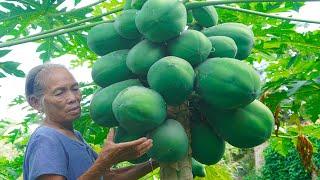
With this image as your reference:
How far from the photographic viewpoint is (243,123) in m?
1.89

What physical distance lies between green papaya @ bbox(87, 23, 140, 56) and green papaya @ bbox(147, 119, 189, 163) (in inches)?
20.1

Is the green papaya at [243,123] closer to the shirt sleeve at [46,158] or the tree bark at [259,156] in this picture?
the shirt sleeve at [46,158]

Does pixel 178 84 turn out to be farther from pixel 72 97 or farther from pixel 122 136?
pixel 72 97

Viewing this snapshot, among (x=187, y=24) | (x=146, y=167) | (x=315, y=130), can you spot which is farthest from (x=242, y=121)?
(x=315, y=130)

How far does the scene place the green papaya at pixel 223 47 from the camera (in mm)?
1982

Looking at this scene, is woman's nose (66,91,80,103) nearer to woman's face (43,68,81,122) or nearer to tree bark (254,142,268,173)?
woman's face (43,68,81,122)

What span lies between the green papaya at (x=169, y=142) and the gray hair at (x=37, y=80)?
1029mm

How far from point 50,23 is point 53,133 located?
0.98 meters

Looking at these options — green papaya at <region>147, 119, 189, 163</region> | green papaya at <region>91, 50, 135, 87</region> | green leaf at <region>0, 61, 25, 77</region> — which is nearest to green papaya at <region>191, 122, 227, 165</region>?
green papaya at <region>147, 119, 189, 163</region>

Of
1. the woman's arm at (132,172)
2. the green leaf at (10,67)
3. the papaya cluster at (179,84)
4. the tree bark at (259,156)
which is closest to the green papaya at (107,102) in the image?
the papaya cluster at (179,84)

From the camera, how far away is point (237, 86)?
182cm

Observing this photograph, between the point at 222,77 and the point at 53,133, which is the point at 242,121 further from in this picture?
the point at 53,133

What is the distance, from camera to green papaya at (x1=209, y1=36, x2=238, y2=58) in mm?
1982

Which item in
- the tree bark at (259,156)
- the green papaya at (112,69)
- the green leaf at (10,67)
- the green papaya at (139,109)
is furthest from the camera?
the tree bark at (259,156)
